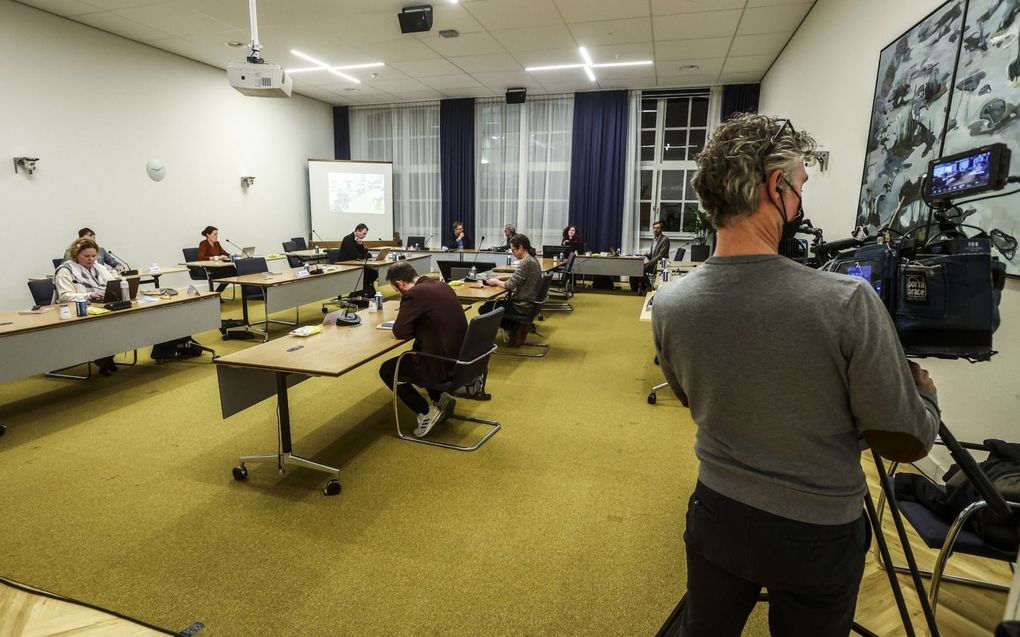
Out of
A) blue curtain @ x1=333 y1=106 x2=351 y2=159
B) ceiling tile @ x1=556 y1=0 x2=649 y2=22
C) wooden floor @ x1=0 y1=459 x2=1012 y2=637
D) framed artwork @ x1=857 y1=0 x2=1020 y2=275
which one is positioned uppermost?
ceiling tile @ x1=556 y1=0 x2=649 y2=22

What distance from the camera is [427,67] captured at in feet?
26.0

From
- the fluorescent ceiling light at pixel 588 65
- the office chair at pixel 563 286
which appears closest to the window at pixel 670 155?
the fluorescent ceiling light at pixel 588 65

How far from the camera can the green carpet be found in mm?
1895

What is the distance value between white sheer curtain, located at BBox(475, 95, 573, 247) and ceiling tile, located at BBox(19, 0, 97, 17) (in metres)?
6.13

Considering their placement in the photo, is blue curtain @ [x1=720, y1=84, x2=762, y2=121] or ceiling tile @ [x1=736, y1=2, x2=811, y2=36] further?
blue curtain @ [x1=720, y1=84, x2=762, y2=121]

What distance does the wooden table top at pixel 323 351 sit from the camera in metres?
2.56

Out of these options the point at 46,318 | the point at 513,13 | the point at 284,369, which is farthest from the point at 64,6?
the point at 284,369

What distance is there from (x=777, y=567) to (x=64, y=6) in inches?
326

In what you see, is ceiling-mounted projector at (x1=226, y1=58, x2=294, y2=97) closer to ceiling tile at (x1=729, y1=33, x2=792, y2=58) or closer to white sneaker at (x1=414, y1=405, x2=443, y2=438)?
white sneaker at (x1=414, y1=405, x2=443, y2=438)

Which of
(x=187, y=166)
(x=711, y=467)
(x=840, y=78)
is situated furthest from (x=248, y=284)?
(x=840, y=78)

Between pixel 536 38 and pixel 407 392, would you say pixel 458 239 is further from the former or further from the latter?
pixel 407 392

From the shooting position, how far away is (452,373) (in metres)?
3.09

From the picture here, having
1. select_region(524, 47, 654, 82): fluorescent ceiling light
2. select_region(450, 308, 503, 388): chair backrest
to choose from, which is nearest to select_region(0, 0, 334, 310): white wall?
select_region(524, 47, 654, 82): fluorescent ceiling light

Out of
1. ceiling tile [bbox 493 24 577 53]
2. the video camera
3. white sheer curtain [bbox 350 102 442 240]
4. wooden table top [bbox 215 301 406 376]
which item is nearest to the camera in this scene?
the video camera
